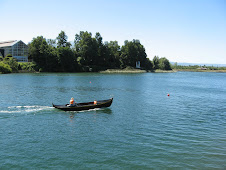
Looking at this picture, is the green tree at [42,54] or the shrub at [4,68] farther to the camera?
the green tree at [42,54]

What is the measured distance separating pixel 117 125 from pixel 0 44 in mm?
136232

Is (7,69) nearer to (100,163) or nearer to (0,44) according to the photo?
(0,44)

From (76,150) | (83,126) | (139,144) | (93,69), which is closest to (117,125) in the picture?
(83,126)

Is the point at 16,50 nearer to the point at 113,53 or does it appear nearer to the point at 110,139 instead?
the point at 113,53

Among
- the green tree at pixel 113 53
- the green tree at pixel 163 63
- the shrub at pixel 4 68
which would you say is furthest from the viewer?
the green tree at pixel 163 63

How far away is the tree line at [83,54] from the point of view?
124 meters

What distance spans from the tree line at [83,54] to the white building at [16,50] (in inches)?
179

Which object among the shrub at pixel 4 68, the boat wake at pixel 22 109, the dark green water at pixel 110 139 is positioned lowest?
the dark green water at pixel 110 139

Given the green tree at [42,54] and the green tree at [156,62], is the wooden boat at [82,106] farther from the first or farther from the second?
the green tree at [156,62]

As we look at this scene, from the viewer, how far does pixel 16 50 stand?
12425 cm

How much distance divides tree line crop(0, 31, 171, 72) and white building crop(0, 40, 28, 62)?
14.9ft

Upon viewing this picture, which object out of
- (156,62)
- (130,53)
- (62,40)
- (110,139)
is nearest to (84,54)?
(62,40)

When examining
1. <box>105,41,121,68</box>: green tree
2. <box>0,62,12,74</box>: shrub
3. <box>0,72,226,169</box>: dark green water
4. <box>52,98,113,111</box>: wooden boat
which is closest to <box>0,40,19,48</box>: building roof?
<box>0,62,12,74</box>: shrub

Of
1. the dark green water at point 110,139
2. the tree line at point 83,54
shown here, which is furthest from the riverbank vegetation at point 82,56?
the dark green water at point 110,139
